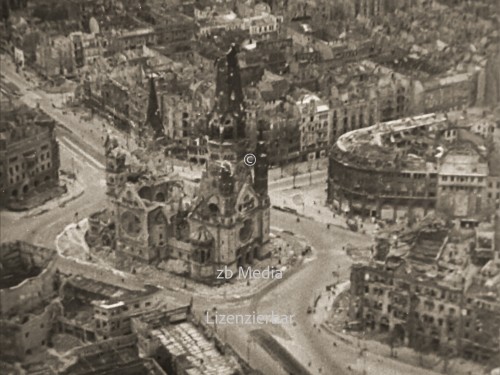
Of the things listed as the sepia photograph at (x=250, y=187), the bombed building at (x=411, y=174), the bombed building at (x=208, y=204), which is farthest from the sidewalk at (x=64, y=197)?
the bombed building at (x=411, y=174)

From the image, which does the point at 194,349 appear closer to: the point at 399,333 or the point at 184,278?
the point at 184,278

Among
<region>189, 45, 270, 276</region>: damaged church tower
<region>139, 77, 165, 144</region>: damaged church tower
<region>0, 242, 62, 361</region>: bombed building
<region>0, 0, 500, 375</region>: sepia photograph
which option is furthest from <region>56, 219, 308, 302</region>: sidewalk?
<region>139, 77, 165, 144</region>: damaged church tower

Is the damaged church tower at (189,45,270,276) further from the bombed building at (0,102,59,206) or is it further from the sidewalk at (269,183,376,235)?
the bombed building at (0,102,59,206)

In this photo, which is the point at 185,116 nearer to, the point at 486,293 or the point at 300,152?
the point at 300,152

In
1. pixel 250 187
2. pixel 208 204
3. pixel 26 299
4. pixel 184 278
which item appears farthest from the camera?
pixel 250 187

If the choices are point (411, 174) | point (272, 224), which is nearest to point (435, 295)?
point (411, 174)
